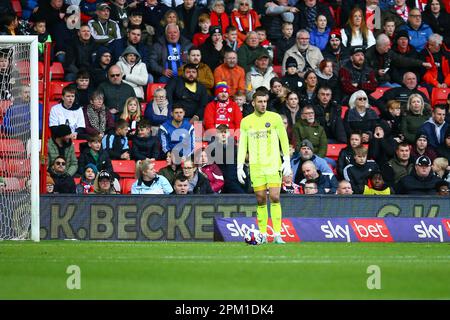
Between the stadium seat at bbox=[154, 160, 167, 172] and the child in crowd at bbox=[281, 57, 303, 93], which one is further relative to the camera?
the child in crowd at bbox=[281, 57, 303, 93]

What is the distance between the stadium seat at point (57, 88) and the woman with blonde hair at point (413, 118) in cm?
619

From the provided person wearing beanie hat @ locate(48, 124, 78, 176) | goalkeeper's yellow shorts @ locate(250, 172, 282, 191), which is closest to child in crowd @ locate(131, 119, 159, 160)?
person wearing beanie hat @ locate(48, 124, 78, 176)

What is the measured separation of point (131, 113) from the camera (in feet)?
67.8

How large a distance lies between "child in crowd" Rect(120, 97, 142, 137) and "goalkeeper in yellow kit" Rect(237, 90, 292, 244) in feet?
15.0

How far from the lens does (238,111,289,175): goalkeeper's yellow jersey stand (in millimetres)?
16219

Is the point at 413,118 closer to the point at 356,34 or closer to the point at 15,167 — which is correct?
the point at 356,34

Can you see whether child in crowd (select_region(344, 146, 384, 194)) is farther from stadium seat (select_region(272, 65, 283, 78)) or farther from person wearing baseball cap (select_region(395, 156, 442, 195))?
stadium seat (select_region(272, 65, 283, 78))

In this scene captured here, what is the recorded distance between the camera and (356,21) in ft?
75.4

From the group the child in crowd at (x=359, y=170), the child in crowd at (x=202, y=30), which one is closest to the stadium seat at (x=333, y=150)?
the child in crowd at (x=359, y=170)

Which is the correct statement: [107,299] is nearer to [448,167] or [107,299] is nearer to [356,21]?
[448,167]

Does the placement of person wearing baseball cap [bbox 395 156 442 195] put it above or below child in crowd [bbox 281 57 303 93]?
below

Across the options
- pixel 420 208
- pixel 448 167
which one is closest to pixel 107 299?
pixel 420 208

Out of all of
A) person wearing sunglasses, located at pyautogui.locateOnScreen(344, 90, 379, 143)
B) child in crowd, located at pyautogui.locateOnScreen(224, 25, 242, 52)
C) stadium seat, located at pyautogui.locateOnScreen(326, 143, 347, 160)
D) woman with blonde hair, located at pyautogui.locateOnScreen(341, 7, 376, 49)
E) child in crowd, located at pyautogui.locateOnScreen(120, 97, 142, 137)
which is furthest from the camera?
woman with blonde hair, located at pyautogui.locateOnScreen(341, 7, 376, 49)

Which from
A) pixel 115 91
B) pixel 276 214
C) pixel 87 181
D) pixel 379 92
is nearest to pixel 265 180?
pixel 276 214
